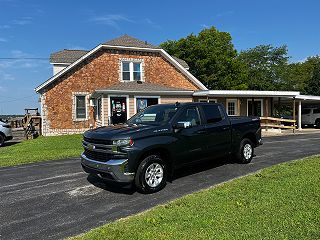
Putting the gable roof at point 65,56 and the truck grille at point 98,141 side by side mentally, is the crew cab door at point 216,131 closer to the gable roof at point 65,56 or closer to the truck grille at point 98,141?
the truck grille at point 98,141

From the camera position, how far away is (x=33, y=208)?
5836 millimetres

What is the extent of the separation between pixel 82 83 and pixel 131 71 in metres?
3.90

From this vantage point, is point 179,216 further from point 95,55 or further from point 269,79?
point 269,79

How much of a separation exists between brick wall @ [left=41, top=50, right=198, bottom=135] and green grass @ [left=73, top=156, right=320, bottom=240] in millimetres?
17912

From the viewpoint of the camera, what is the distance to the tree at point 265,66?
→ 5538cm

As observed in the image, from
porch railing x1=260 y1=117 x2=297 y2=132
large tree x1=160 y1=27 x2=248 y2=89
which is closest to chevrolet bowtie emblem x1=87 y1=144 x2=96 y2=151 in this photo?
porch railing x1=260 y1=117 x2=297 y2=132

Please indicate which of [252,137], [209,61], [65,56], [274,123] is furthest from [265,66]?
[252,137]

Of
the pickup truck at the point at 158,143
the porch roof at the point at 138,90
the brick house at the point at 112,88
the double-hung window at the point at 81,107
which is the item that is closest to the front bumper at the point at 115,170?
the pickup truck at the point at 158,143

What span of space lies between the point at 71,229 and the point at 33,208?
1.49m

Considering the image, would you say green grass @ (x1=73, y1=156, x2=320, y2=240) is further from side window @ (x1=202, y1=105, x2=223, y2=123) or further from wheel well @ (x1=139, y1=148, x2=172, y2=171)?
side window @ (x1=202, y1=105, x2=223, y2=123)

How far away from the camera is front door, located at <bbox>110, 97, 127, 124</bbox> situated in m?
20.4

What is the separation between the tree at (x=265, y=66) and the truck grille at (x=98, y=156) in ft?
169

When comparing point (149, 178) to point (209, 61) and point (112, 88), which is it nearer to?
point (112, 88)

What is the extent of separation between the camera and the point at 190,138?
7.32 m
